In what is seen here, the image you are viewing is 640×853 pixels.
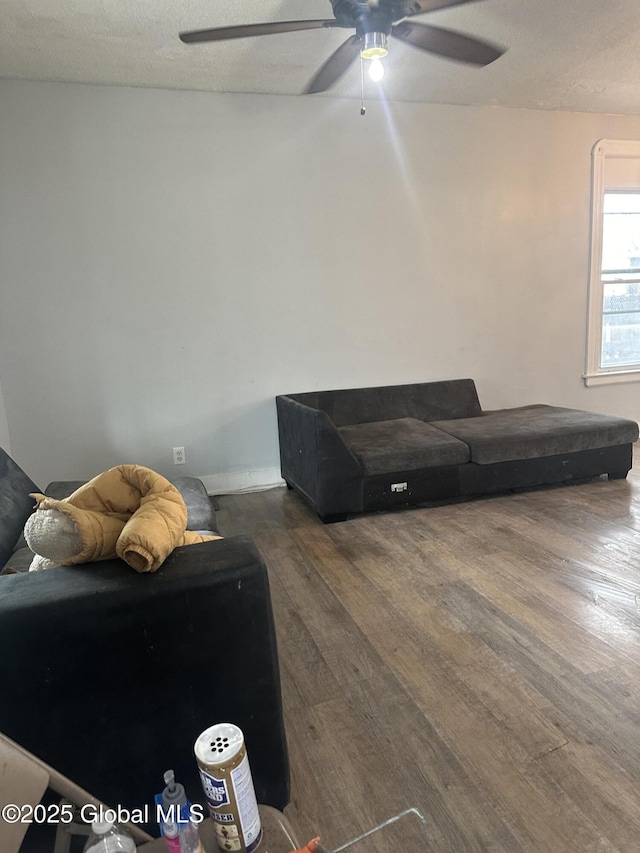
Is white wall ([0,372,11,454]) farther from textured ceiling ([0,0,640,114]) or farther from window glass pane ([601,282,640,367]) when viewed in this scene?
window glass pane ([601,282,640,367])

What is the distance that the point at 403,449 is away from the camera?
3.36 meters

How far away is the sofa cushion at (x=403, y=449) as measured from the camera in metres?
3.29

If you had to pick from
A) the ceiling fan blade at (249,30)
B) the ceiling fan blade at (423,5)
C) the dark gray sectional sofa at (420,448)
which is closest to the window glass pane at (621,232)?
the dark gray sectional sofa at (420,448)

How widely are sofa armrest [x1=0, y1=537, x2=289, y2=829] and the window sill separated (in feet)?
14.2

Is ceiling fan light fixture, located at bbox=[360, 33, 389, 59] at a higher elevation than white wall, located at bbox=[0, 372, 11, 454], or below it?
higher

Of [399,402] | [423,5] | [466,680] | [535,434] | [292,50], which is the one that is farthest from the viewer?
[399,402]

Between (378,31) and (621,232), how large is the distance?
351 cm

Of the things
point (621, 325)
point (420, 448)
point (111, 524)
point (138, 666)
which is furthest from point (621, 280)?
point (138, 666)

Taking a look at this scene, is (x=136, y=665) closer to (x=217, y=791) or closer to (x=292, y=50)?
(x=217, y=791)

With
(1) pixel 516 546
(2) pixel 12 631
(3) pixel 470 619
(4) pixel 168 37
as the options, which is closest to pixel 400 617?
(3) pixel 470 619

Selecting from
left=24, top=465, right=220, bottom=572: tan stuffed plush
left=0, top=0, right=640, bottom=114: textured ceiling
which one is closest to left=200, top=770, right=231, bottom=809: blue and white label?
left=24, top=465, right=220, bottom=572: tan stuffed plush

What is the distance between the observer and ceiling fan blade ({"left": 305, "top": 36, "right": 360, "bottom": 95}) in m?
2.35

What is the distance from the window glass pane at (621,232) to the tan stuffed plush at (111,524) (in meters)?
4.61

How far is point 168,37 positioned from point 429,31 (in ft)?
4.42
